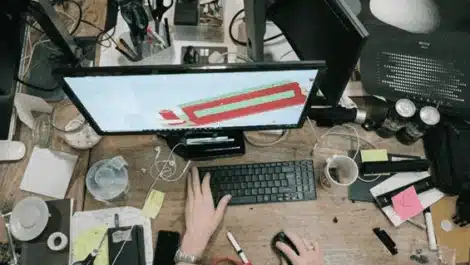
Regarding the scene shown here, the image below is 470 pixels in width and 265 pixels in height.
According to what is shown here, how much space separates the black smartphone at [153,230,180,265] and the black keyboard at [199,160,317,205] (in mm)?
150

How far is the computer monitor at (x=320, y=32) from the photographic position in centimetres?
102

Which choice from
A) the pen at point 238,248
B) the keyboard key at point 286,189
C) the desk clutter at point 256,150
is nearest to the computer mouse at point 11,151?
the desk clutter at point 256,150

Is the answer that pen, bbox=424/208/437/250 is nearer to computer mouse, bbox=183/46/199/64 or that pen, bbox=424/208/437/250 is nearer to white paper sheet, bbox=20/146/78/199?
computer mouse, bbox=183/46/199/64

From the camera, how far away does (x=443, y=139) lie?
4.22 ft

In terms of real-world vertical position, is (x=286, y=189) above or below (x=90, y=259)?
above

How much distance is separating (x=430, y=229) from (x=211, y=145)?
650mm

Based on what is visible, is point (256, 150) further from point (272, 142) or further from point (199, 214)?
point (199, 214)

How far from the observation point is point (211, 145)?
4.27ft

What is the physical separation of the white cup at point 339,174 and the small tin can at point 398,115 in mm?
159

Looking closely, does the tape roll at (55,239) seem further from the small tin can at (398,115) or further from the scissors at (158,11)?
the small tin can at (398,115)

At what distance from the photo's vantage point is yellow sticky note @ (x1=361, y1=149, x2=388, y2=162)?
1.31 m

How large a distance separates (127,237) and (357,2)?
96 cm

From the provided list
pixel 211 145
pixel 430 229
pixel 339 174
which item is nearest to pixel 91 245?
pixel 211 145

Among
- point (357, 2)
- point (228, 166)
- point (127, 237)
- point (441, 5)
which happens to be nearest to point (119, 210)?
point (127, 237)
